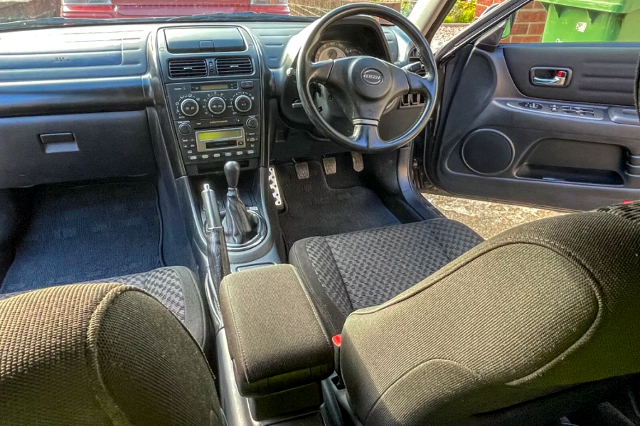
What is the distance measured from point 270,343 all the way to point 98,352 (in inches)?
16.7

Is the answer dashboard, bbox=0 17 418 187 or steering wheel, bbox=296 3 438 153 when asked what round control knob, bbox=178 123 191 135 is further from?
steering wheel, bbox=296 3 438 153

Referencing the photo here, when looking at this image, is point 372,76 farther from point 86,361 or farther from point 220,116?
point 86,361

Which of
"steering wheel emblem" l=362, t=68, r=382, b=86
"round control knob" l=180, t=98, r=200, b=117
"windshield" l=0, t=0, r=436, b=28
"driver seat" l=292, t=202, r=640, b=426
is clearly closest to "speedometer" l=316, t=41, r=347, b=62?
"windshield" l=0, t=0, r=436, b=28

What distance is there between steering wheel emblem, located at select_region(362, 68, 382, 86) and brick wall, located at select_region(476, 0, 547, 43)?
3.86ft

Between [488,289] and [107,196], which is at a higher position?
[488,289]

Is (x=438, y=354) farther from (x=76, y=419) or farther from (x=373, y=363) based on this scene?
(x=76, y=419)

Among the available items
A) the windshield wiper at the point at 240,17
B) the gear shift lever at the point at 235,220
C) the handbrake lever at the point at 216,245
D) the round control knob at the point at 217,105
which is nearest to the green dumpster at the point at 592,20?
the windshield wiper at the point at 240,17

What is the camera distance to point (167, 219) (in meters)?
2.11

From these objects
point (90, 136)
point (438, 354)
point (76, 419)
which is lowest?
point (90, 136)

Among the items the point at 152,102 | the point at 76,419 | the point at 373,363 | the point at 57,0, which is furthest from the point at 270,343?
the point at 57,0

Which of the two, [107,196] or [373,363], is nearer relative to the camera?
[373,363]

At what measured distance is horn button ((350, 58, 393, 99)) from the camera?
1589mm

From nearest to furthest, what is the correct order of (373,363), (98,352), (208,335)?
(98,352), (373,363), (208,335)

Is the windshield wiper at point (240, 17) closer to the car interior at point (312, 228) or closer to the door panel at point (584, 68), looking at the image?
the car interior at point (312, 228)
